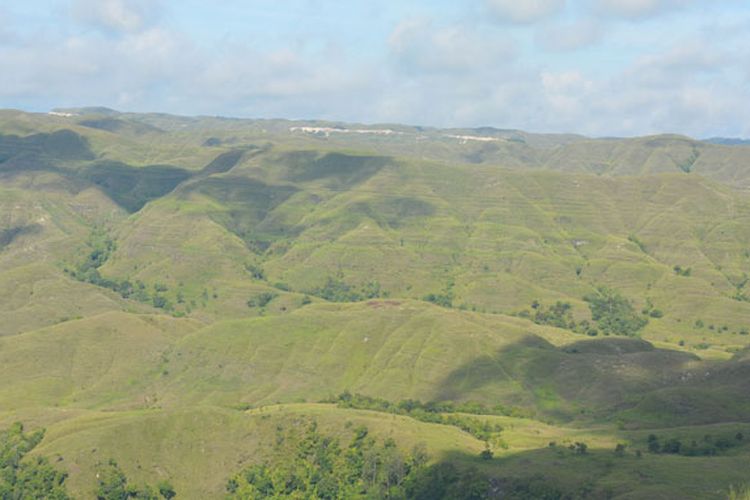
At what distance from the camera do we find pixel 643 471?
643 ft

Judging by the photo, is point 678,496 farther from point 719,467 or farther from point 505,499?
point 505,499

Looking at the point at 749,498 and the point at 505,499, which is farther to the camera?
the point at 505,499

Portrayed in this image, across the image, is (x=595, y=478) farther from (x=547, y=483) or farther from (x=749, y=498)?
(x=749, y=498)

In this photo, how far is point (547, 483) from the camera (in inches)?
7771

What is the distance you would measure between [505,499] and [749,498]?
49094 millimetres

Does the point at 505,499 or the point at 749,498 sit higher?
the point at 749,498

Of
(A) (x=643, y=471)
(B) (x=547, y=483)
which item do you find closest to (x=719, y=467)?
(A) (x=643, y=471)

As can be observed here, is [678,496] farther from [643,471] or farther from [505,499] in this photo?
[505,499]

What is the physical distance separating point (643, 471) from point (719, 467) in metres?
15.9

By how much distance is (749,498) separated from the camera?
173000mm

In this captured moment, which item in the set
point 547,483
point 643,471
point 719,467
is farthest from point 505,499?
point 719,467

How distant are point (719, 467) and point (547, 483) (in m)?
35.5

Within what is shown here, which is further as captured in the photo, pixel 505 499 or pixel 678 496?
pixel 505 499

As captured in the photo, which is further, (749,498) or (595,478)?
(595,478)
